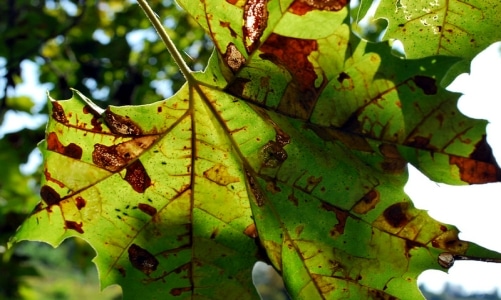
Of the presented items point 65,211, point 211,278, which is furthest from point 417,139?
point 65,211

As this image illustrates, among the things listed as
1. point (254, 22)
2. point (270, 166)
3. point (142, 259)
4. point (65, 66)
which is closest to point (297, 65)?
point (254, 22)

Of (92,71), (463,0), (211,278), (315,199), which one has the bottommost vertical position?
(211,278)

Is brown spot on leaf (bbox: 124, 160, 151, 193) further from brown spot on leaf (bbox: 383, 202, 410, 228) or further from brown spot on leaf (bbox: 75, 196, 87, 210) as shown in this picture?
brown spot on leaf (bbox: 383, 202, 410, 228)

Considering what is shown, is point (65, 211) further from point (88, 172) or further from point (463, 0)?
point (463, 0)

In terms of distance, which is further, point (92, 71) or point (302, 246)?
point (92, 71)

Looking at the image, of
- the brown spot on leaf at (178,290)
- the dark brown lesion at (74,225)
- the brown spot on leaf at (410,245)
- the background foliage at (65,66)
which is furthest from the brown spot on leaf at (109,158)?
the background foliage at (65,66)

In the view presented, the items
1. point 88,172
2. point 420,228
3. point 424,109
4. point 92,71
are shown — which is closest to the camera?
point 424,109

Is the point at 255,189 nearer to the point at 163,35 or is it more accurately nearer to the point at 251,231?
the point at 251,231
